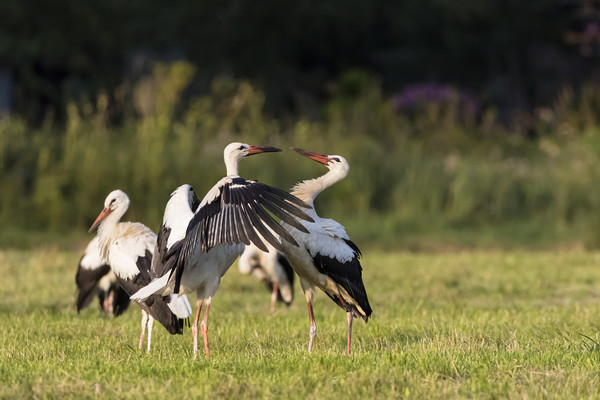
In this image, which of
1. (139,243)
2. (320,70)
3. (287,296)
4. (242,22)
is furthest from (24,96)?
(139,243)

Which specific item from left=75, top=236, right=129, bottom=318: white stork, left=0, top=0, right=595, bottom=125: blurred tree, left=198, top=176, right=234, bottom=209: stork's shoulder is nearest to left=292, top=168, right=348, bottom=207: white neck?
left=198, top=176, right=234, bottom=209: stork's shoulder

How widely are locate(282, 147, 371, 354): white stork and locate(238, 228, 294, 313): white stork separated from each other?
2589 millimetres

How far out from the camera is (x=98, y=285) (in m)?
8.91

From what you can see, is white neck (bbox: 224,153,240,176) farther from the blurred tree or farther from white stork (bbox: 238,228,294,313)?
the blurred tree

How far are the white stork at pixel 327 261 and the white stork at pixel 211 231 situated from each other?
398 millimetres

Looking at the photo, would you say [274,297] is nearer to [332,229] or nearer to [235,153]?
[235,153]

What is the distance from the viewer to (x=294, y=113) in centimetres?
2911

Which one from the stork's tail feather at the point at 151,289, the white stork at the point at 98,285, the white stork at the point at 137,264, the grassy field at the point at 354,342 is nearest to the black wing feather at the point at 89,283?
the white stork at the point at 98,285

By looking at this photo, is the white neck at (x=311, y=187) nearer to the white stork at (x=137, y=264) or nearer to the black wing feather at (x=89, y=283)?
the white stork at (x=137, y=264)

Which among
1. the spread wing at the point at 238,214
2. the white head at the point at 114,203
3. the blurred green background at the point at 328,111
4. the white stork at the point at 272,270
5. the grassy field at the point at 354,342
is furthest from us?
the blurred green background at the point at 328,111

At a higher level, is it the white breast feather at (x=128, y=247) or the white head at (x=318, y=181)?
the white head at (x=318, y=181)

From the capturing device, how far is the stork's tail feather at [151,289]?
626cm

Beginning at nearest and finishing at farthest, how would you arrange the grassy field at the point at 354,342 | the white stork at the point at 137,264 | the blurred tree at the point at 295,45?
the grassy field at the point at 354,342
the white stork at the point at 137,264
the blurred tree at the point at 295,45

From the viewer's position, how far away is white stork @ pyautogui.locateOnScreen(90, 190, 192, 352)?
6945 millimetres
